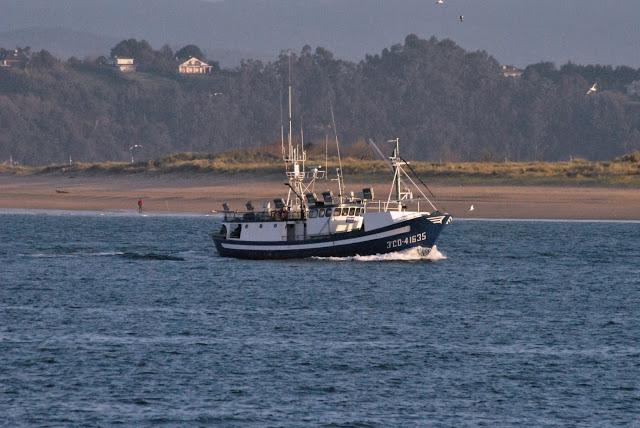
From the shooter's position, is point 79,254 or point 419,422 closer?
point 419,422

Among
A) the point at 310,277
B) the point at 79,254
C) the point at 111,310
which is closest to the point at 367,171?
the point at 79,254

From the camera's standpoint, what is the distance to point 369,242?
69.4m

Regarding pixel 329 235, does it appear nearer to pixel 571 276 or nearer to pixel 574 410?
pixel 571 276

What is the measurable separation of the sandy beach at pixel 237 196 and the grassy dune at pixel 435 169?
2090mm

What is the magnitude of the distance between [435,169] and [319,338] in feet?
238

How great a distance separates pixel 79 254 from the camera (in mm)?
77562

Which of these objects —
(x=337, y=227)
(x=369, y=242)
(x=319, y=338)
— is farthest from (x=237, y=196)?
(x=319, y=338)

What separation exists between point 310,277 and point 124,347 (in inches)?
803

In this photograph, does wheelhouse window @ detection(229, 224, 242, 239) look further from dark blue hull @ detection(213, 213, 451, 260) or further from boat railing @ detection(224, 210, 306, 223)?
dark blue hull @ detection(213, 213, 451, 260)

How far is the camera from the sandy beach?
9881 centimetres

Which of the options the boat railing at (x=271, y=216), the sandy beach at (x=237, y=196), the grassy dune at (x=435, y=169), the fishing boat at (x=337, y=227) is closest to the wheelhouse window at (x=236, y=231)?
the fishing boat at (x=337, y=227)

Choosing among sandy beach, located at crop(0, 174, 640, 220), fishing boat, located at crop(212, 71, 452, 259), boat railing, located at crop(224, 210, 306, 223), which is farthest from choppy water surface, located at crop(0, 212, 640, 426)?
sandy beach, located at crop(0, 174, 640, 220)

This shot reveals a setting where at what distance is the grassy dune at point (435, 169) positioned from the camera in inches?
4390

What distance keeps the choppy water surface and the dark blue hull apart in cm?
64
